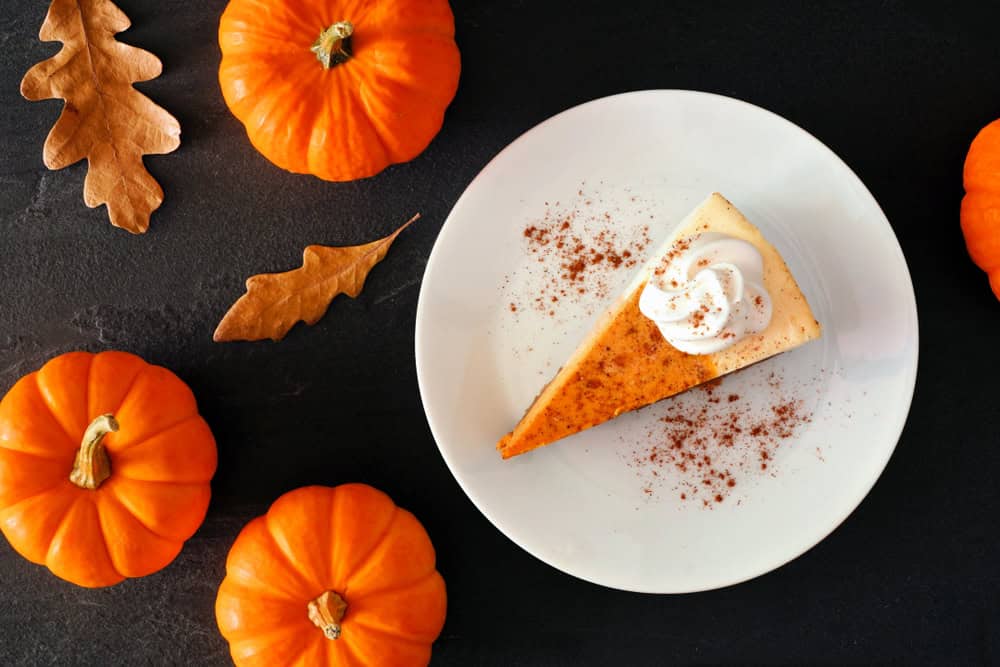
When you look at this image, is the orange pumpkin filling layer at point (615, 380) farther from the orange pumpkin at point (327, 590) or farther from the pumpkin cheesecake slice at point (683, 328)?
the orange pumpkin at point (327, 590)

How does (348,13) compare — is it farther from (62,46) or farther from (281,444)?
(281,444)

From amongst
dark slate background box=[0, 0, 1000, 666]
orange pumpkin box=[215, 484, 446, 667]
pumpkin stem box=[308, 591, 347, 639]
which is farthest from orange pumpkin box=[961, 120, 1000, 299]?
pumpkin stem box=[308, 591, 347, 639]

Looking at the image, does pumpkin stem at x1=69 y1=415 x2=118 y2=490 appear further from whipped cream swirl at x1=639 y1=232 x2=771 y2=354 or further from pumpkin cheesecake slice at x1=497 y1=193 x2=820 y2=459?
whipped cream swirl at x1=639 y1=232 x2=771 y2=354

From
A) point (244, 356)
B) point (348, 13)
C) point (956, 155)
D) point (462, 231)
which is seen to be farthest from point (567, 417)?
point (956, 155)

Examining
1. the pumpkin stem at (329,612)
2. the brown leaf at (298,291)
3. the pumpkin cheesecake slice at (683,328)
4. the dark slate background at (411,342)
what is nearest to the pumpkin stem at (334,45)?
the dark slate background at (411,342)

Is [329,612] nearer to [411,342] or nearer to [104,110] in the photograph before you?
[411,342]

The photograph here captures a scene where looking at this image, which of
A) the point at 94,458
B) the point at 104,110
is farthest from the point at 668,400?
the point at 104,110
